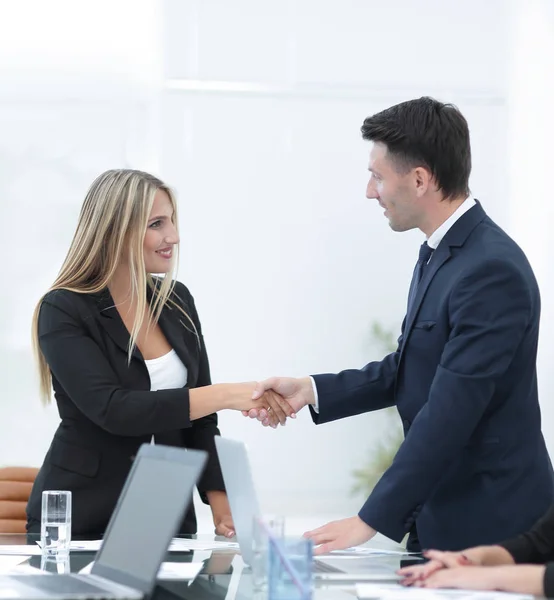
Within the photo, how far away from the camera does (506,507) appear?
2.48 m

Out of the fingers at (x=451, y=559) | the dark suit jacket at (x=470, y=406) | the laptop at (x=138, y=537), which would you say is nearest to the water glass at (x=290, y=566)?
the laptop at (x=138, y=537)

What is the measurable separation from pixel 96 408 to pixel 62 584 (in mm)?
1044

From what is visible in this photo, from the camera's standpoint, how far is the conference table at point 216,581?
2.00 m

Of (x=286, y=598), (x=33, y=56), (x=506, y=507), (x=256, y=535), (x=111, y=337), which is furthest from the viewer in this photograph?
(x=33, y=56)

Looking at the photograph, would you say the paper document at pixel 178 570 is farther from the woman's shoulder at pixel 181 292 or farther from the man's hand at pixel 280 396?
the woman's shoulder at pixel 181 292

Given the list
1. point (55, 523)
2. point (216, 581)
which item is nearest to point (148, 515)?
point (216, 581)

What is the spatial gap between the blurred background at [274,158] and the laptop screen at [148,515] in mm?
3542

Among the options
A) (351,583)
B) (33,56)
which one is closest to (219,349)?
(33,56)

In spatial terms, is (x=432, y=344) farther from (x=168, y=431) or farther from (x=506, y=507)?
(x=168, y=431)

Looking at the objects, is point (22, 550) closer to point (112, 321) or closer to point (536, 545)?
point (112, 321)

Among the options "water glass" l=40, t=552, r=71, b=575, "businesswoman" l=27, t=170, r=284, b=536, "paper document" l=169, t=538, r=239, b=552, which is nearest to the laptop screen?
"water glass" l=40, t=552, r=71, b=575

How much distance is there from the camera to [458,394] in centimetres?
240

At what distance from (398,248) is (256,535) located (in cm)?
373

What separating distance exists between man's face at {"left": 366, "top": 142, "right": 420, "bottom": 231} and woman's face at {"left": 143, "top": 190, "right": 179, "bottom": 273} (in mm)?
705
